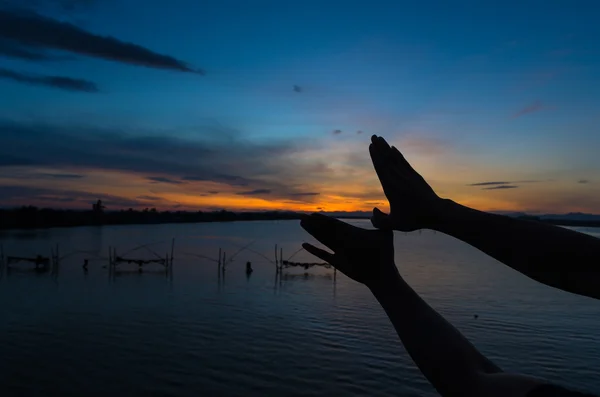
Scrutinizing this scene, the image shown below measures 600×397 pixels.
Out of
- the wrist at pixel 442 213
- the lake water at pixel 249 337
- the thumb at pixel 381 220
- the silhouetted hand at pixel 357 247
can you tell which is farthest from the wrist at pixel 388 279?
the lake water at pixel 249 337

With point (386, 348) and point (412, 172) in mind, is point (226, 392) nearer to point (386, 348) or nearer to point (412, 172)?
point (386, 348)

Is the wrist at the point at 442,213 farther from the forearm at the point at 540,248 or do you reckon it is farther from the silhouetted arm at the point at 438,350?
the silhouetted arm at the point at 438,350

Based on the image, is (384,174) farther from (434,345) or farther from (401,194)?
(434,345)

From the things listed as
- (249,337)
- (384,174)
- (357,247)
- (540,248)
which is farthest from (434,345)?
→ (249,337)

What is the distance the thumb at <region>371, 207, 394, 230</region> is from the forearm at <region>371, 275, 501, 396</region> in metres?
0.24

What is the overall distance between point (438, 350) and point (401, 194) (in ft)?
2.22

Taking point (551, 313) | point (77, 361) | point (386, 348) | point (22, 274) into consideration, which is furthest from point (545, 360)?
point (22, 274)

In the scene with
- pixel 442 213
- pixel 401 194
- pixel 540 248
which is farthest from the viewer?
pixel 401 194

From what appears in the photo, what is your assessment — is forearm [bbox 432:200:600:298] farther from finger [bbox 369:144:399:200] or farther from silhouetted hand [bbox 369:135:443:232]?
finger [bbox 369:144:399:200]

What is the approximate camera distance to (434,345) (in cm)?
191

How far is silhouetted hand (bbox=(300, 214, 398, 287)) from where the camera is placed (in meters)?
2.13

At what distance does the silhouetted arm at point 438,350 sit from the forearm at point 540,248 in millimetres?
369

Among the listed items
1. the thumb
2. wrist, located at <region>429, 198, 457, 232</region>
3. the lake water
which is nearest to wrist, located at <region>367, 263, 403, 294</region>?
the thumb

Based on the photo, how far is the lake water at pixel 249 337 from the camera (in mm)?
9836
